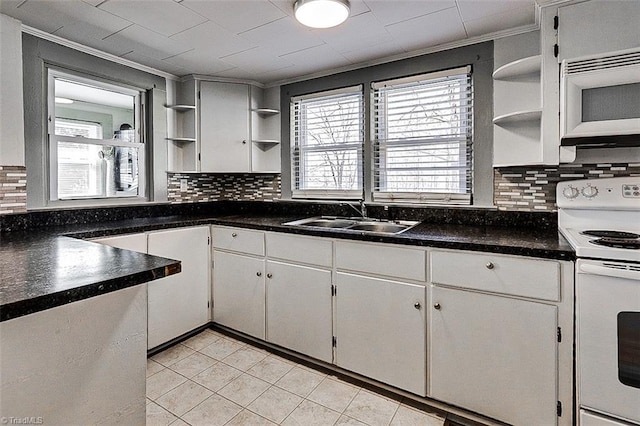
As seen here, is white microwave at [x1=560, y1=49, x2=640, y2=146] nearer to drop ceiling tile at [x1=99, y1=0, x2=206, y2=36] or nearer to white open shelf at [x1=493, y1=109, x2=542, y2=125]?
white open shelf at [x1=493, y1=109, x2=542, y2=125]

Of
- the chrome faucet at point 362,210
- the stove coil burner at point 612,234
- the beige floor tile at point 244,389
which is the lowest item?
the beige floor tile at point 244,389

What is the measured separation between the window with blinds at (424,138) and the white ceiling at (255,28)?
261mm

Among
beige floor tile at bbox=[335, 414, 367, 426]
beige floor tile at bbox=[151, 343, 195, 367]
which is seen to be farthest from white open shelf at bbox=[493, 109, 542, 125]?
beige floor tile at bbox=[151, 343, 195, 367]

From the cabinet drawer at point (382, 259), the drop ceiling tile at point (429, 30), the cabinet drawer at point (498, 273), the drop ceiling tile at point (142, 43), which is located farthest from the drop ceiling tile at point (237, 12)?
the cabinet drawer at point (498, 273)

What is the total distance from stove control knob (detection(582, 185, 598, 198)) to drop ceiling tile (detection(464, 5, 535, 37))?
102 centimetres

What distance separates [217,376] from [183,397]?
25 cm

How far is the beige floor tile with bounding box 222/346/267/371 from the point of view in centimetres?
229

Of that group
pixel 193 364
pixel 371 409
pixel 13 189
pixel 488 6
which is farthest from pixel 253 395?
pixel 488 6

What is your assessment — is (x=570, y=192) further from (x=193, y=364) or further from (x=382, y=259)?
(x=193, y=364)

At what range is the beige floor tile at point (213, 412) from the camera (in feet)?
5.74

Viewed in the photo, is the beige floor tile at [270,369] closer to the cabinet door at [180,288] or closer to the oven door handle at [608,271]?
the cabinet door at [180,288]

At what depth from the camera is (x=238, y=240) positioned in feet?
8.54

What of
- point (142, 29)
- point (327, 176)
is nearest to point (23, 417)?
point (142, 29)

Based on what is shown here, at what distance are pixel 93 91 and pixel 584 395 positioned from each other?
3.52m
